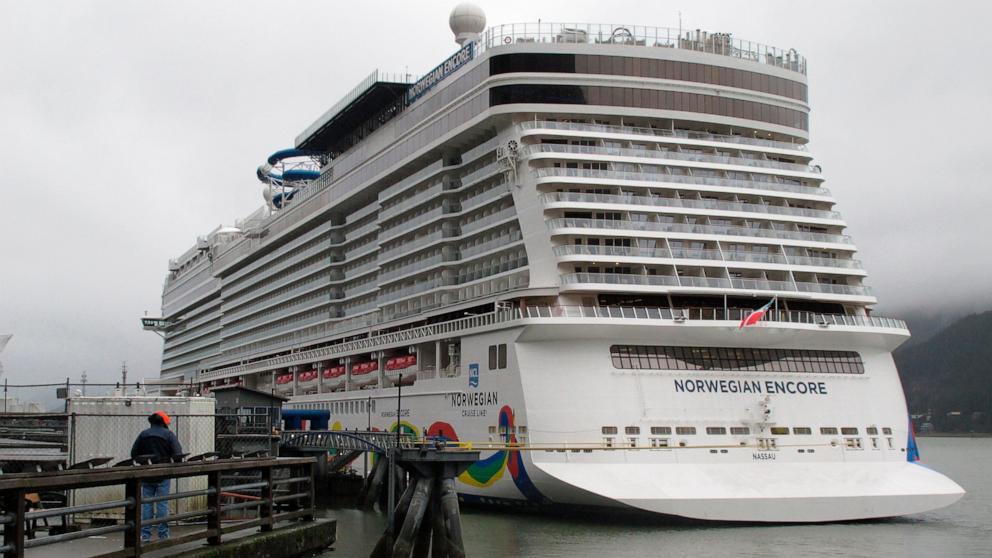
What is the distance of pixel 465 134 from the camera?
41.6m

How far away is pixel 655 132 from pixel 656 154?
5.28 ft

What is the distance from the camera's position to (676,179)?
3619cm

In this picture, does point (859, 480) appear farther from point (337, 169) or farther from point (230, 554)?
point (337, 169)

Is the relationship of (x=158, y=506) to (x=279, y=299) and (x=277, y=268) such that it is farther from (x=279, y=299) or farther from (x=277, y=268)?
(x=277, y=268)

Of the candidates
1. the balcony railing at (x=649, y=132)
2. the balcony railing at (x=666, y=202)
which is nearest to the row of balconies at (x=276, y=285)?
the balcony railing at (x=649, y=132)

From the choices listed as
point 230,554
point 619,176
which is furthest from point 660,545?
point 230,554

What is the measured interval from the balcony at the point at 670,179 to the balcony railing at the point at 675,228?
1403 millimetres

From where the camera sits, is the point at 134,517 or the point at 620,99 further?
the point at 620,99

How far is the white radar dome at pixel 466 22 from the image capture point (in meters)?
50.3

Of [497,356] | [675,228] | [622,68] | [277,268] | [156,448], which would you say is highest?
[622,68]

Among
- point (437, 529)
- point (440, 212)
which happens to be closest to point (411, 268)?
point (440, 212)

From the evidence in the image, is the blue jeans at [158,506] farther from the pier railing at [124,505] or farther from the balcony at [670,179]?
the balcony at [670,179]

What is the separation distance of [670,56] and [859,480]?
626 inches

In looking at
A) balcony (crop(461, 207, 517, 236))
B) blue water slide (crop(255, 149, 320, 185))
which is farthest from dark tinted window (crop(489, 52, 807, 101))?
blue water slide (crop(255, 149, 320, 185))
